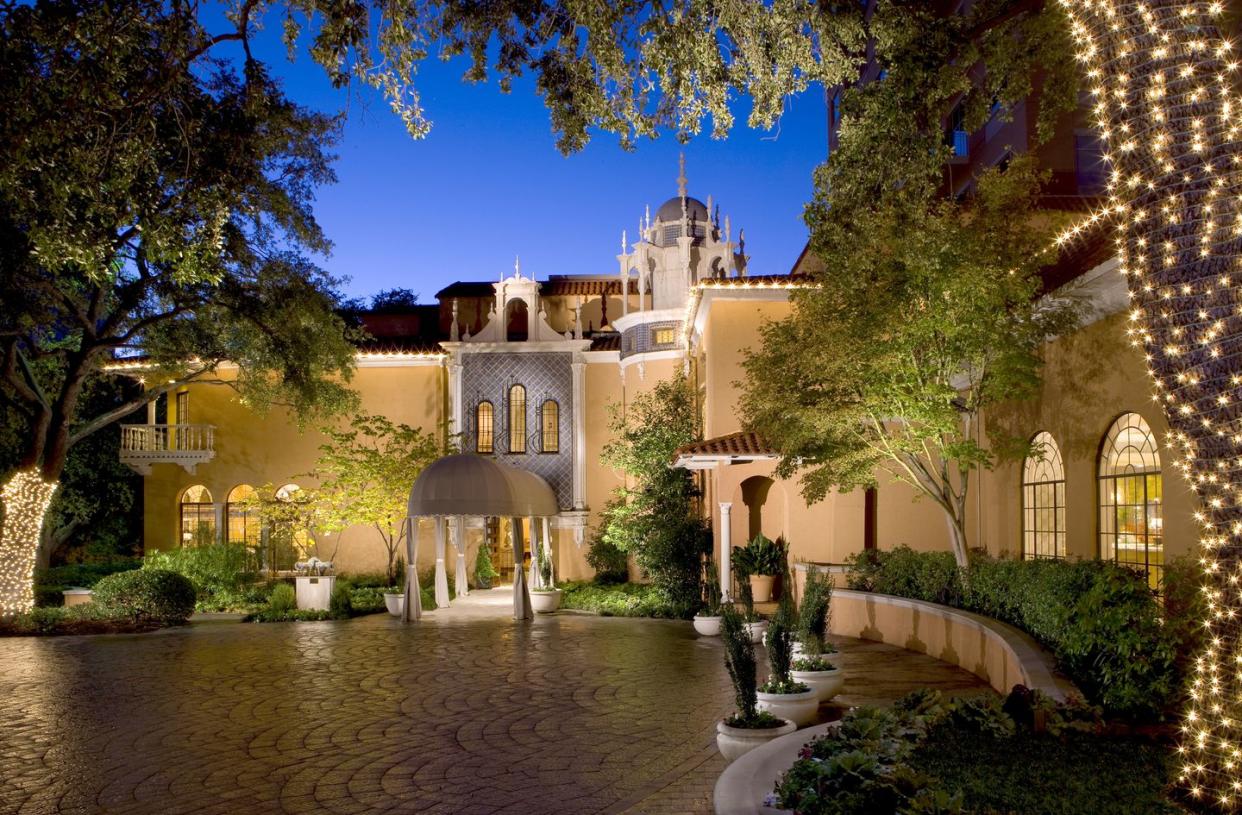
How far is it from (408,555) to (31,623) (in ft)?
25.0

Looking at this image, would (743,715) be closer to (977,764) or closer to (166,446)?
(977,764)

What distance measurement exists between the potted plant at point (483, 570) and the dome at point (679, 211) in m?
11.6

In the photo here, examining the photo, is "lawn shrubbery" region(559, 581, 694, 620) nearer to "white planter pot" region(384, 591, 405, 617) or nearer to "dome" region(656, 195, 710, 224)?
"white planter pot" region(384, 591, 405, 617)

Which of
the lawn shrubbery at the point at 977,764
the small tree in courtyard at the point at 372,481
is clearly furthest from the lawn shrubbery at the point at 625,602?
the lawn shrubbery at the point at 977,764

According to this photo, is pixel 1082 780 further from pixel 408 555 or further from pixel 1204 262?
pixel 408 555

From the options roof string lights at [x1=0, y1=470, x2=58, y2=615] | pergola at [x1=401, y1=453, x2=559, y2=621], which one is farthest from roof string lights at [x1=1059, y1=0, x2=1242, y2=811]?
roof string lights at [x1=0, y1=470, x2=58, y2=615]

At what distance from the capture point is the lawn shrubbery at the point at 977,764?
543cm

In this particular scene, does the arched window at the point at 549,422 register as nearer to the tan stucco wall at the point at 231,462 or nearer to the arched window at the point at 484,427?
the arched window at the point at 484,427

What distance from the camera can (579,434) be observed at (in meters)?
31.7

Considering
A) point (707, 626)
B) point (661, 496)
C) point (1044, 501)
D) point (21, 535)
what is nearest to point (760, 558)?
point (707, 626)

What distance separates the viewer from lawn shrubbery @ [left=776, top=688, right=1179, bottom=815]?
5.43m

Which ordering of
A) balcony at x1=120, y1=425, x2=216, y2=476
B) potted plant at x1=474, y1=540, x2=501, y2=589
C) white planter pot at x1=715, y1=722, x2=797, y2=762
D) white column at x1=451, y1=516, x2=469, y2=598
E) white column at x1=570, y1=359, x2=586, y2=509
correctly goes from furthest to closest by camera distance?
1. white column at x1=570, y1=359, x2=586, y2=509
2. potted plant at x1=474, y1=540, x2=501, y2=589
3. balcony at x1=120, y1=425, x2=216, y2=476
4. white column at x1=451, y1=516, x2=469, y2=598
5. white planter pot at x1=715, y1=722, x2=797, y2=762

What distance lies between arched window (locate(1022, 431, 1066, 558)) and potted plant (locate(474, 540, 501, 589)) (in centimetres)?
1847

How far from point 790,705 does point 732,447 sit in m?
11.2
